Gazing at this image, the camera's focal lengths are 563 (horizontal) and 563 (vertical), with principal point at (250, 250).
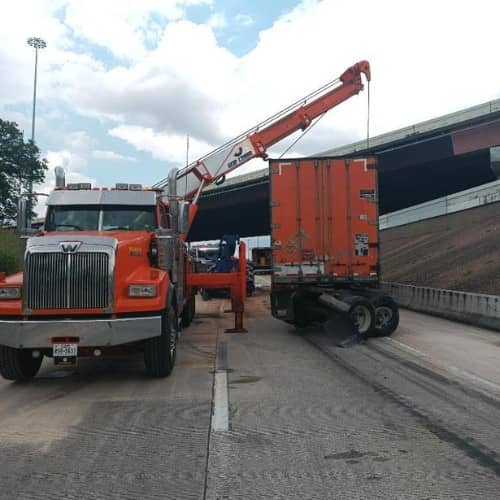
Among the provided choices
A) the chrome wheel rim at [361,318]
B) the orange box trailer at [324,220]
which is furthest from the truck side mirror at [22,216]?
the chrome wheel rim at [361,318]

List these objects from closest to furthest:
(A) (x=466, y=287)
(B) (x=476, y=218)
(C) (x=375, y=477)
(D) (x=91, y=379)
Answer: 1. (C) (x=375, y=477)
2. (D) (x=91, y=379)
3. (A) (x=466, y=287)
4. (B) (x=476, y=218)

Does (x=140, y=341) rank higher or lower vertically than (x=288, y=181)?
lower

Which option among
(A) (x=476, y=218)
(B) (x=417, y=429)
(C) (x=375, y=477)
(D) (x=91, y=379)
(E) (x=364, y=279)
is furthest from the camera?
(A) (x=476, y=218)

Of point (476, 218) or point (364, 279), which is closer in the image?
point (364, 279)

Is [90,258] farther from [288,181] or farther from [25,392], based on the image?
[288,181]

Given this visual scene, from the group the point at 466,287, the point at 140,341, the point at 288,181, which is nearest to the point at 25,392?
the point at 140,341

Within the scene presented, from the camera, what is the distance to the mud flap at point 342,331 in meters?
11.6

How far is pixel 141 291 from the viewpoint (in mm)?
7887

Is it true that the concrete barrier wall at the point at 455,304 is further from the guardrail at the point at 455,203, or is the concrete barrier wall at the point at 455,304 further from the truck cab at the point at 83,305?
the guardrail at the point at 455,203

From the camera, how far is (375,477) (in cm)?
447

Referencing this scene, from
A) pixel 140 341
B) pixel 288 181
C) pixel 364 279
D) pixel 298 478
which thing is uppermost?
pixel 288 181

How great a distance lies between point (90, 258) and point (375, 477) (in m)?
4.85

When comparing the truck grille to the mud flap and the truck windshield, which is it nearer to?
the truck windshield

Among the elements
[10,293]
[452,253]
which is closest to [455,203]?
[452,253]
